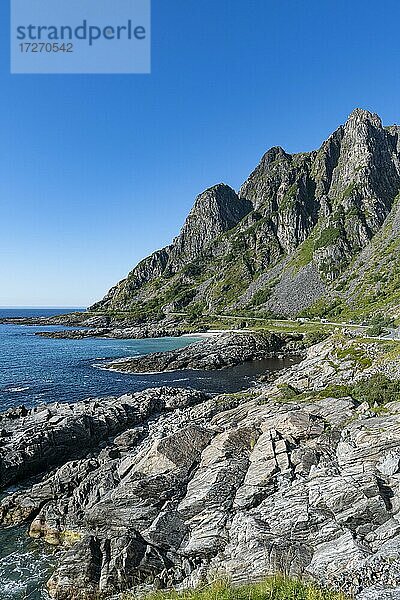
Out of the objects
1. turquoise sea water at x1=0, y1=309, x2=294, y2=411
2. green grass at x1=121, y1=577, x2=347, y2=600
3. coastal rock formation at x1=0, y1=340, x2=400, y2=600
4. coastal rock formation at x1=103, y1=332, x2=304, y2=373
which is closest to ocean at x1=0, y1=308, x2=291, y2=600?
turquoise sea water at x1=0, y1=309, x2=294, y2=411

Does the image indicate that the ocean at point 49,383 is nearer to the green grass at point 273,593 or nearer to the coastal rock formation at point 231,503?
the coastal rock formation at point 231,503

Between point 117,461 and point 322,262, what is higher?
point 322,262

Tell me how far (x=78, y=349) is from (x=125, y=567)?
10043 cm

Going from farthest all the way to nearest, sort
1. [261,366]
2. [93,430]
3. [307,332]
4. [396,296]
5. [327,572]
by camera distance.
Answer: [396,296] → [307,332] → [261,366] → [93,430] → [327,572]

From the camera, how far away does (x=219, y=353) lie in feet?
290

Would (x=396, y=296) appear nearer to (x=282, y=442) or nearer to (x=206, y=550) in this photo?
(x=282, y=442)

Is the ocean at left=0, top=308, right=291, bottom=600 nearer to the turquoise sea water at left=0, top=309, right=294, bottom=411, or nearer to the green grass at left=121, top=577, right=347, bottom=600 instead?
the turquoise sea water at left=0, top=309, right=294, bottom=411

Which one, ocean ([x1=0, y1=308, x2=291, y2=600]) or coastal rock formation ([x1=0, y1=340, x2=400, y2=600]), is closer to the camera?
coastal rock formation ([x1=0, y1=340, x2=400, y2=600])

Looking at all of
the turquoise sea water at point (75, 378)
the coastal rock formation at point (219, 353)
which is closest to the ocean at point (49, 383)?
the turquoise sea water at point (75, 378)

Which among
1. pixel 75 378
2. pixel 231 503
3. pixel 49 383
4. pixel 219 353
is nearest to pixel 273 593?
pixel 231 503

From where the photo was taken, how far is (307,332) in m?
111

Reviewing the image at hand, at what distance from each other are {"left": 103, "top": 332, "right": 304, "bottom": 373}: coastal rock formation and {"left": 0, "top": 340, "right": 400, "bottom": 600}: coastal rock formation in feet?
154

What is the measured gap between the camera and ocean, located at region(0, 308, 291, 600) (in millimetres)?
20094

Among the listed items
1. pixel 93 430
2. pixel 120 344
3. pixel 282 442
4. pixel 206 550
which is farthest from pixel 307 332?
pixel 206 550
